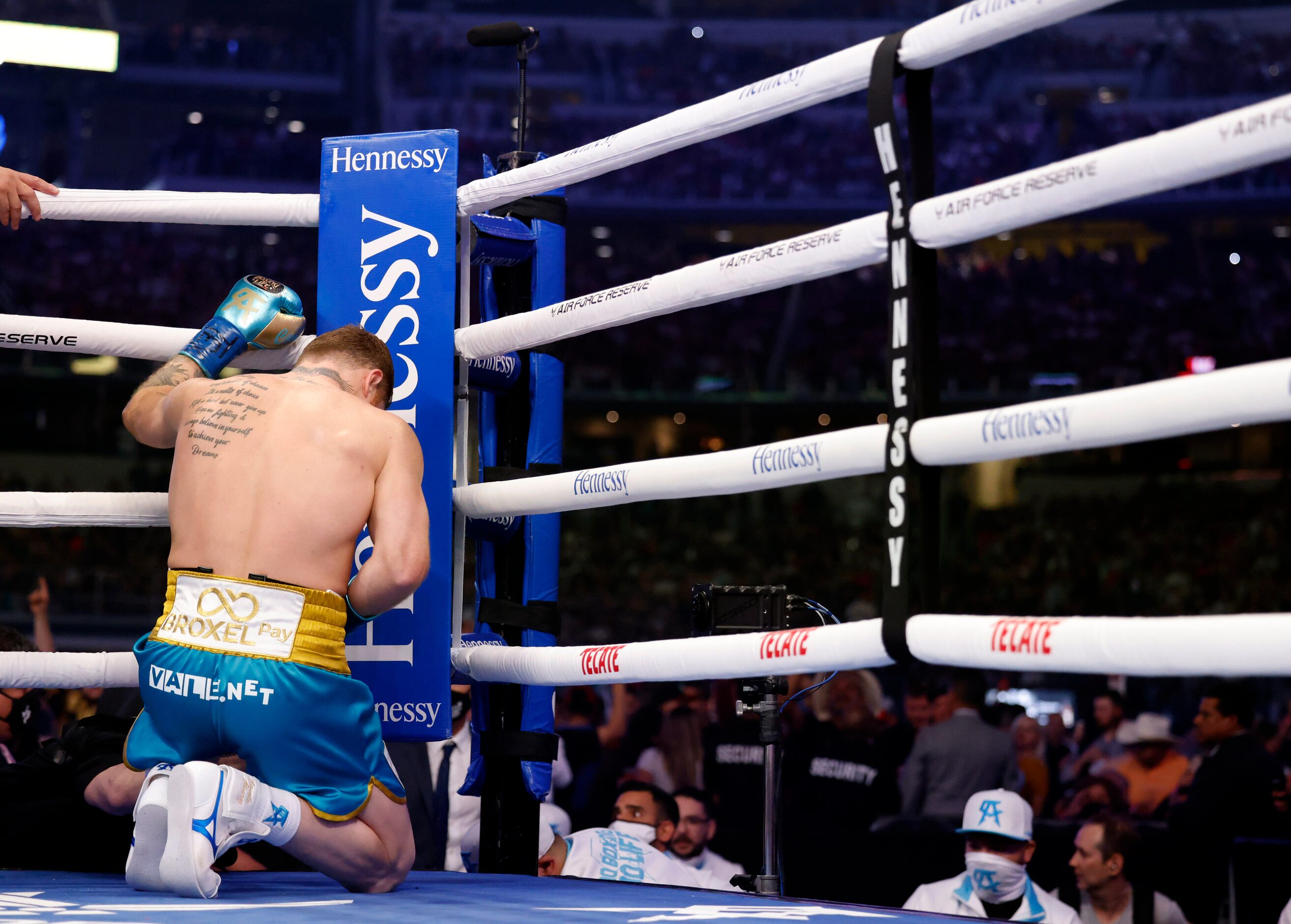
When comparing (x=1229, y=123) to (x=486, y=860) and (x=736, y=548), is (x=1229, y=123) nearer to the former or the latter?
(x=486, y=860)

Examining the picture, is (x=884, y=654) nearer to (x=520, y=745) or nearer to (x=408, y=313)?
(x=520, y=745)

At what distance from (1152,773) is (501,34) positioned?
4.26 metres

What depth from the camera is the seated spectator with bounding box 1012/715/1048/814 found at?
6.32m

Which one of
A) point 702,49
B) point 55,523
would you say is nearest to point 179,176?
point 702,49

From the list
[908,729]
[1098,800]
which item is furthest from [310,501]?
[908,729]

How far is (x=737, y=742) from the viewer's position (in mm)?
5141

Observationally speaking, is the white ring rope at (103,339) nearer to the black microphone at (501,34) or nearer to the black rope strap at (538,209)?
the black rope strap at (538,209)

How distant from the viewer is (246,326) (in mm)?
2312

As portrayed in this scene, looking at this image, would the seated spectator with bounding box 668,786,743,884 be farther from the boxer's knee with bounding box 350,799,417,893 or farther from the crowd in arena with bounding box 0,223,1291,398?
the crowd in arena with bounding box 0,223,1291,398

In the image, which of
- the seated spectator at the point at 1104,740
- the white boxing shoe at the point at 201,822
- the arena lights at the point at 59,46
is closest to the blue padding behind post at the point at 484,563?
the white boxing shoe at the point at 201,822

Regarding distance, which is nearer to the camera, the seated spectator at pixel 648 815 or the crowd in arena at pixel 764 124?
the seated spectator at pixel 648 815

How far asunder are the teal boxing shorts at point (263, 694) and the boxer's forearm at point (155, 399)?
32 centimetres

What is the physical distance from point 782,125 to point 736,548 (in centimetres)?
554

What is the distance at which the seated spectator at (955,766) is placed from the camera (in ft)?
17.6
